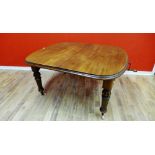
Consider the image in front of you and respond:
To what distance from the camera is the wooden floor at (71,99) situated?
1.55m

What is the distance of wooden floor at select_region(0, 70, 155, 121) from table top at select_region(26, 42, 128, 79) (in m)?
A: 0.59

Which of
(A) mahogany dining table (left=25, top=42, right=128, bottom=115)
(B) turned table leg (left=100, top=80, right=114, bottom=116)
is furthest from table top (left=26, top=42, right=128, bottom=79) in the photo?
(B) turned table leg (left=100, top=80, right=114, bottom=116)

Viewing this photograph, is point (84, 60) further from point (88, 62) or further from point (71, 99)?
point (71, 99)

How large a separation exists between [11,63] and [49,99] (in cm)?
127

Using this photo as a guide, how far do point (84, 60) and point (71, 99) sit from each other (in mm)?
662

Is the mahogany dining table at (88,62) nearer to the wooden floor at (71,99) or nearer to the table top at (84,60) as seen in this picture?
the table top at (84,60)

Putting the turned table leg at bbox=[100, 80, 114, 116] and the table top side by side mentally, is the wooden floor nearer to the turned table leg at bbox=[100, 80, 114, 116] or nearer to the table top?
the turned table leg at bbox=[100, 80, 114, 116]

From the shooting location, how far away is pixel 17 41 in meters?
2.34

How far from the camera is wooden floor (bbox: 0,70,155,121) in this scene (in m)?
1.55

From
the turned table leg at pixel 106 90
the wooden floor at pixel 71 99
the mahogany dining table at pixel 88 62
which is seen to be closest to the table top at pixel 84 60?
the mahogany dining table at pixel 88 62

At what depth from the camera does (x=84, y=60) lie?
135 cm

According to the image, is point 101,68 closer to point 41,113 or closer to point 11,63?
point 41,113
